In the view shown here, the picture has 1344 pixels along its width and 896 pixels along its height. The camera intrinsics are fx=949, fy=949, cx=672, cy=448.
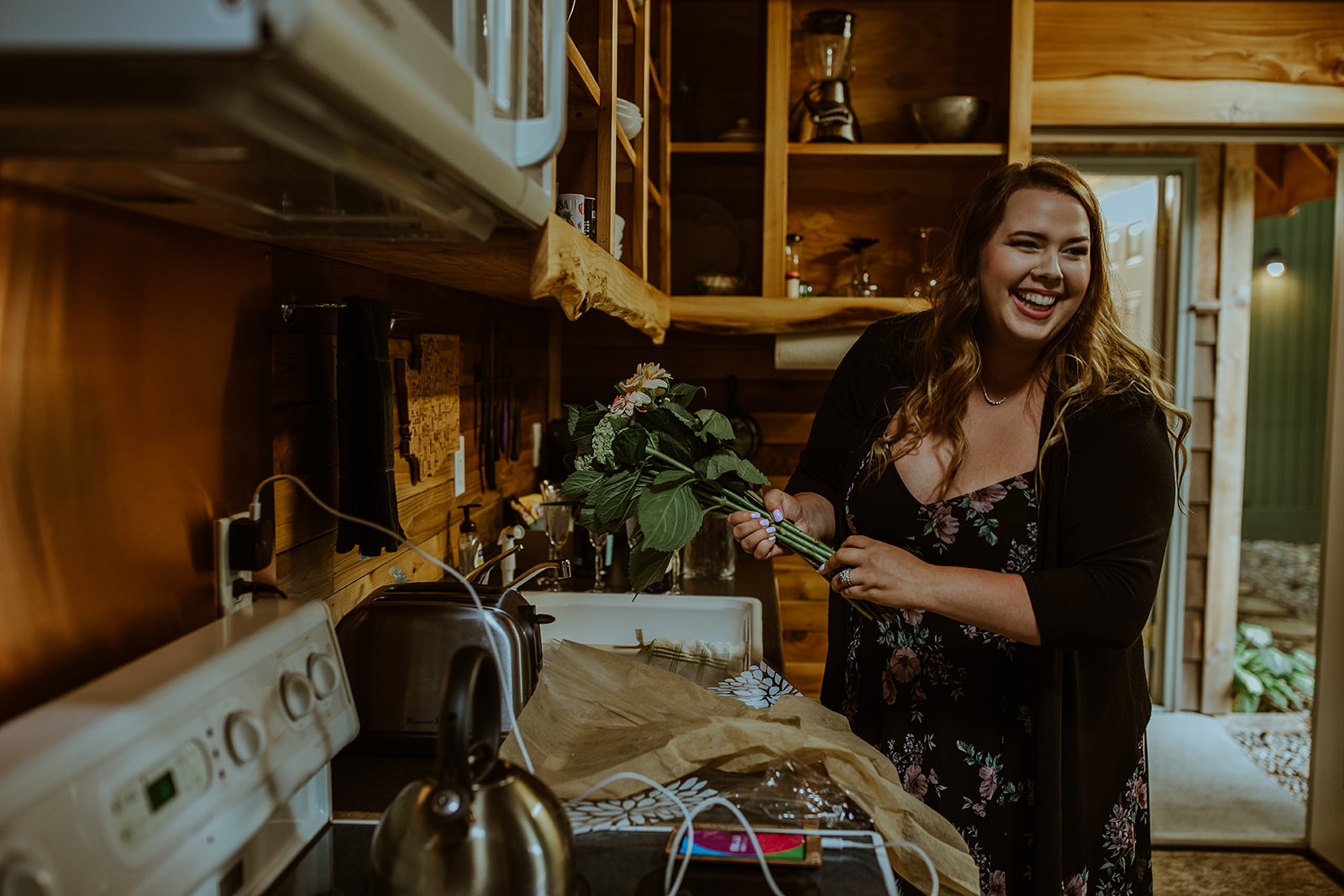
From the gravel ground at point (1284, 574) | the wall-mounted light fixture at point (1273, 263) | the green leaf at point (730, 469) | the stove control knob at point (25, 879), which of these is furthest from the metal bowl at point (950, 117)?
the gravel ground at point (1284, 574)

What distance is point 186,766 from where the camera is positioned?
713 millimetres

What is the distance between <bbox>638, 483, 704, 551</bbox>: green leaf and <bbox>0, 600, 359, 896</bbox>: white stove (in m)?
0.45

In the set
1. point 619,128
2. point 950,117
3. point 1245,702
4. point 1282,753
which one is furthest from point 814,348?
point 1245,702

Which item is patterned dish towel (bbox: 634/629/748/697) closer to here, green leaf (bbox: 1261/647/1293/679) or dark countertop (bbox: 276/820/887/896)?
dark countertop (bbox: 276/820/887/896)

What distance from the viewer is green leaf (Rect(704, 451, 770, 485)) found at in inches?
53.6

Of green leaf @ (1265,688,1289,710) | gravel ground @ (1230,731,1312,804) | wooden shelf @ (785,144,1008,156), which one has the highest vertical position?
wooden shelf @ (785,144,1008,156)

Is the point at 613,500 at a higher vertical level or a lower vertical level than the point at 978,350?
lower

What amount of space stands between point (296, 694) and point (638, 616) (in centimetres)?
118

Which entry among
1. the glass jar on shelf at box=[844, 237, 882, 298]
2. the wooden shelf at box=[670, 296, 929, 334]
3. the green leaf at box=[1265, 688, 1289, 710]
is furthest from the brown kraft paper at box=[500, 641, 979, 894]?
the green leaf at box=[1265, 688, 1289, 710]

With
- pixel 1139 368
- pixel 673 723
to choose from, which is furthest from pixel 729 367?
pixel 673 723

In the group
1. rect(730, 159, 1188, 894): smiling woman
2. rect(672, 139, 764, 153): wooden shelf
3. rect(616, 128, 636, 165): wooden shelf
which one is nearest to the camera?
rect(730, 159, 1188, 894): smiling woman

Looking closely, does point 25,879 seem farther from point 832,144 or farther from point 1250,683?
point 1250,683

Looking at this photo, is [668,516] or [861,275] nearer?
[668,516]

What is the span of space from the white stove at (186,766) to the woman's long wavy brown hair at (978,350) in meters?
0.94
